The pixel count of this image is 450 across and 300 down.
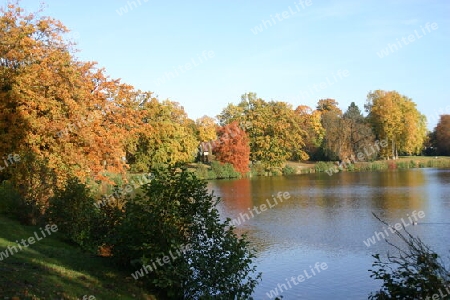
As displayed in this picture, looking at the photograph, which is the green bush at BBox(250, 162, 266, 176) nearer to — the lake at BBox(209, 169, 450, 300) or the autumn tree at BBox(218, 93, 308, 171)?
the autumn tree at BBox(218, 93, 308, 171)

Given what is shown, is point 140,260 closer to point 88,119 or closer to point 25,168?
point 25,168

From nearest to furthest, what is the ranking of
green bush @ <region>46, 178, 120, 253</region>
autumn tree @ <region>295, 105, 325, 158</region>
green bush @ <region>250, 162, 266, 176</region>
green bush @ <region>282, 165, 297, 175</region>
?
green bush @ <region>46, 178, 120, 253</region>
green bush @ <region>250, 162, 266, 176</region>
green bush @ <region>282, 165, 297, 175</region>
autumn tree @ <region>295, 105, 325, 158</region>

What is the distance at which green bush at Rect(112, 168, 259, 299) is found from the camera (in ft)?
29.6

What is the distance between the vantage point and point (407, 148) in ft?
223

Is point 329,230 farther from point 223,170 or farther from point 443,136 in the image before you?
point 443,136

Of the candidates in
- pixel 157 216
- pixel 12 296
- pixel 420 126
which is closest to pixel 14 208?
pixel 157 216

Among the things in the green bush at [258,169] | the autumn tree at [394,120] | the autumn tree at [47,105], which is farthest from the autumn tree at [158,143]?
the autumn tree at [394,120]

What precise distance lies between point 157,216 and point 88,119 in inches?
557

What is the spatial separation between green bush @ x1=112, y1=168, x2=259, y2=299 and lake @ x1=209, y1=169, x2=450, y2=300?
131 inches

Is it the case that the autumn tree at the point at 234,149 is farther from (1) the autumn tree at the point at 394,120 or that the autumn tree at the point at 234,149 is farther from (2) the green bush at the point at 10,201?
(2) the green bush at the point at 10,201

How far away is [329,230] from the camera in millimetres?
20484

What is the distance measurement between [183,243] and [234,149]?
47.8 m

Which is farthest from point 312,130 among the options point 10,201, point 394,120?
Result: point 10,201

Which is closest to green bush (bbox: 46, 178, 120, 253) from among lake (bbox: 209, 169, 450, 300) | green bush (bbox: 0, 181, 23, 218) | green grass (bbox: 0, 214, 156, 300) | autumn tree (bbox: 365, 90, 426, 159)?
green grass (bbox: 0, 214, 156, 300)
